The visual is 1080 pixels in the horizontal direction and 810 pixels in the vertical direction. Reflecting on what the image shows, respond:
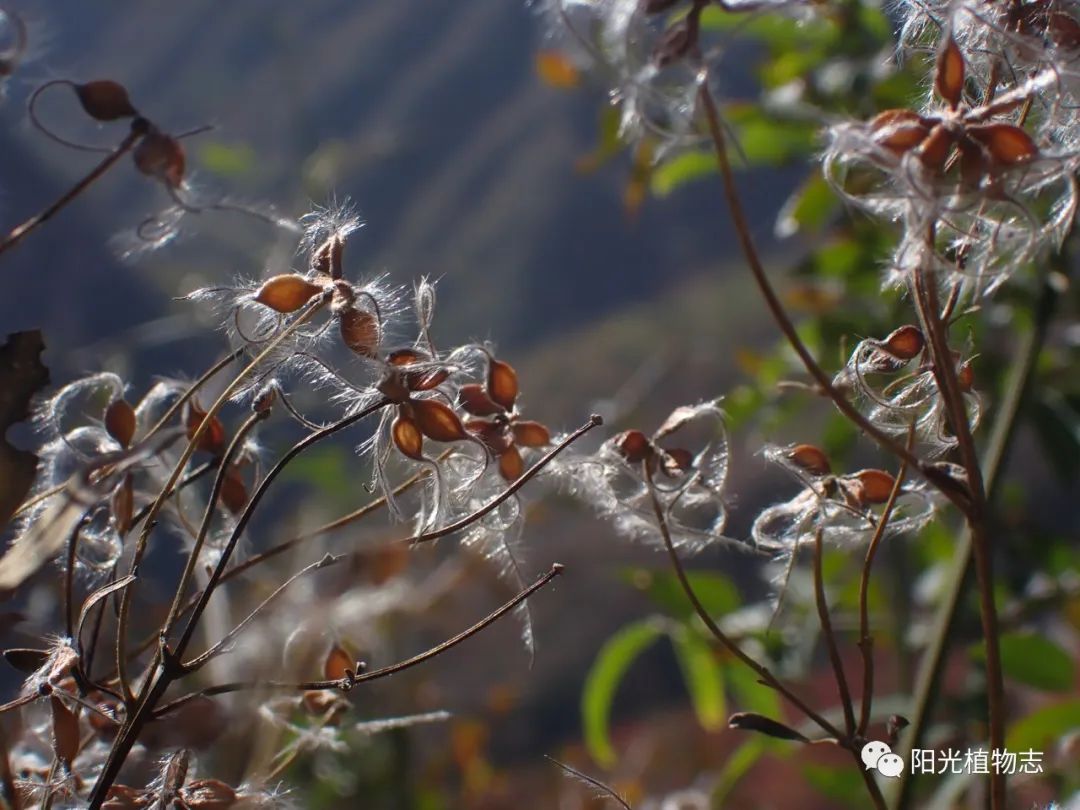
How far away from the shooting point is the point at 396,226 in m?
4.95

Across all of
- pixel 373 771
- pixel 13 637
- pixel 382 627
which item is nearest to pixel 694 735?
pixel 373 771

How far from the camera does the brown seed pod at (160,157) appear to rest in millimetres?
421

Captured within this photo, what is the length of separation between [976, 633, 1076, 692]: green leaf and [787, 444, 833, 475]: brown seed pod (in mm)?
556

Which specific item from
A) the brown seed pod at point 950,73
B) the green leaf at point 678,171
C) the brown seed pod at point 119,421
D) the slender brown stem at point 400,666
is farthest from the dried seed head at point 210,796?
the green leaf at point 678,171

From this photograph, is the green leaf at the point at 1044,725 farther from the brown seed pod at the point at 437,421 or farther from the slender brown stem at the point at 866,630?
the brown seed pod at the point at 437,421

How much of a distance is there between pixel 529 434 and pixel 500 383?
0.9 inches

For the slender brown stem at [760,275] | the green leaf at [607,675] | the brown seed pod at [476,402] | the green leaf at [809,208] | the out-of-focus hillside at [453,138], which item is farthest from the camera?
the out-of-focus hillside at [453,138]

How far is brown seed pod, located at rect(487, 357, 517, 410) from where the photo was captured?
44 cm

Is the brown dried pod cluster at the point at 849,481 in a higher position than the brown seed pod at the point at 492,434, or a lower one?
lower

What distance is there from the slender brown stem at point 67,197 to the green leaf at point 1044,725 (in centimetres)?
76

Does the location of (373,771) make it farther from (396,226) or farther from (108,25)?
(108,25)

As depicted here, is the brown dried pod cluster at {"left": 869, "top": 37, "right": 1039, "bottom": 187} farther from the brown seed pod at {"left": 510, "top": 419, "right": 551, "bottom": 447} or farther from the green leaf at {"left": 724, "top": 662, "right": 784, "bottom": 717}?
the green leaf at {"left": 724, "top": 662, "right": 784, "bottom": 717}

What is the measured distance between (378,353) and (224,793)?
168mm

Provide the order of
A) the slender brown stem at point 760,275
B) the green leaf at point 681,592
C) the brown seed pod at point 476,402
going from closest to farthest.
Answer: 1. the slender brown stem at point 760,275
2. the brown seed pod at point 476,402
3. the green leaf at point 681,592
